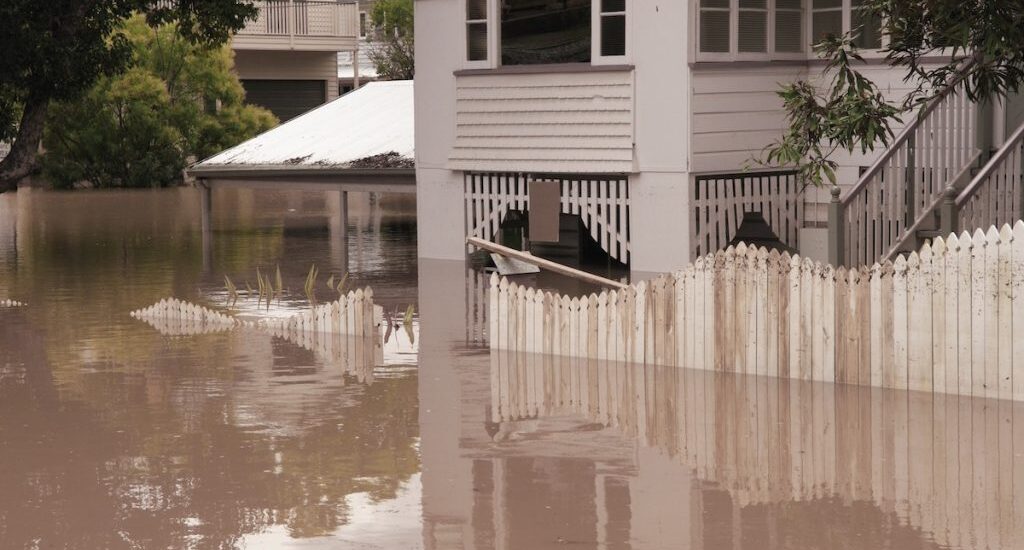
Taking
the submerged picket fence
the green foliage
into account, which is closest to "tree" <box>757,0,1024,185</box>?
the green foliage

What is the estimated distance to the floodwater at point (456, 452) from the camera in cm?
833

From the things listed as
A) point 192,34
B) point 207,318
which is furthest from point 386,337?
point 192,34

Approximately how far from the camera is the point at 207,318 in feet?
53.3

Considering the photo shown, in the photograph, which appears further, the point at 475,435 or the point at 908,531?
the point at 475,435

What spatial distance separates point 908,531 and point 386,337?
736cm

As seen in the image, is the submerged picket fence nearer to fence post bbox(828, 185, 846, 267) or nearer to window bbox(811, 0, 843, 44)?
fence post bbox(828, 185, 846, 267)

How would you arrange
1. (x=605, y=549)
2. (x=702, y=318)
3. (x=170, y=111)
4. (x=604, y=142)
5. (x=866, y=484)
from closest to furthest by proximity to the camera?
(x=605, y=549)
(x=866, y=484)
(x=702, y=318)
(x=604, y=142)
(x=170, y=111)

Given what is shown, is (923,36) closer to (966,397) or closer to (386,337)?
(966,397)

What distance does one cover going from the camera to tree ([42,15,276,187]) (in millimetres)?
40562

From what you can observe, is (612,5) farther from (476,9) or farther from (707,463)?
(707,463)

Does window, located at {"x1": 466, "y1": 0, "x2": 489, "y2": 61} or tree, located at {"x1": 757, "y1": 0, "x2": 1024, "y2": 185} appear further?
window, located at {"x1": 466, "y1": 0, "x2": 489, "y2": 61}

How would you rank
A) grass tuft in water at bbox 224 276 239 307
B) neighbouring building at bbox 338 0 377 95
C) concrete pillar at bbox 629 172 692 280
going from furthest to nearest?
neighbouring building at bbox 338 0 377 95
concrete pillar at bbox 629 172 692 280
grass tuft in water at bbox 224 276 239 307

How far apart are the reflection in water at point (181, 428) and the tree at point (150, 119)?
1996 cm

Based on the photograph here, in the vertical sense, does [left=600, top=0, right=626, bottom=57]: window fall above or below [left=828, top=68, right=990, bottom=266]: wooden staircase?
above
